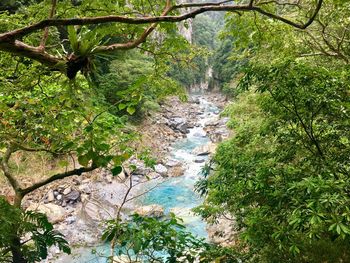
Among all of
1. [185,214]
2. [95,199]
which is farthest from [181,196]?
[95,199]

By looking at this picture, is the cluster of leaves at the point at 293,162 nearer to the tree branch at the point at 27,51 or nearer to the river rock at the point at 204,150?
the tree branch at the point at 27,51

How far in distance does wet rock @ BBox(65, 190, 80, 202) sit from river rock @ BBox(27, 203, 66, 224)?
53cm

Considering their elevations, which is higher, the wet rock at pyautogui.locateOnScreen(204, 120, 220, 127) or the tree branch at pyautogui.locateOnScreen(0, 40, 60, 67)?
the tree branch at pyautogui.locateOnScreen(0, 40, 60, 67)

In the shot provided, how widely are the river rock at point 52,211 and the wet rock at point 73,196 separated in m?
0.53

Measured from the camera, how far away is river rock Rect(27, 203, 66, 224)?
926 centimetres

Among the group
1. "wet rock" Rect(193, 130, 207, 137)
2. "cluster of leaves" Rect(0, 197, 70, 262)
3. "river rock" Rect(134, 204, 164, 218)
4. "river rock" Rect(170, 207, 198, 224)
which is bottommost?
"wet rock" Rect(193, 130, 207, 137)

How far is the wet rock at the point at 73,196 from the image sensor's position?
33.9 feet

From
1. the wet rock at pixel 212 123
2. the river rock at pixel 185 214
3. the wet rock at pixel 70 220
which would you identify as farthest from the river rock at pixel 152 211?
the wet rock at pixel 212 123

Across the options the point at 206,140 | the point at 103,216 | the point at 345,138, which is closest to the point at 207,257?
the point at 345,138

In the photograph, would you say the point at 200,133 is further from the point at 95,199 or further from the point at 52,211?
the point at 95,199

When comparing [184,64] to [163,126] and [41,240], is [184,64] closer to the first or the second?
[41,240]

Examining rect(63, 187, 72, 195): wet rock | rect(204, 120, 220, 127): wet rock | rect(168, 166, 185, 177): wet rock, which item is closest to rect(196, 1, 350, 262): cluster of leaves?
rect(63, 187, 72, 195): wet rock

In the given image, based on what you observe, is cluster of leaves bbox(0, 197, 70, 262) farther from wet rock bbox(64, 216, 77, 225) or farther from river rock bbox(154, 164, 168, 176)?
river rock bbox(154, 164, 168, 176)

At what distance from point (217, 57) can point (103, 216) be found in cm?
3663
